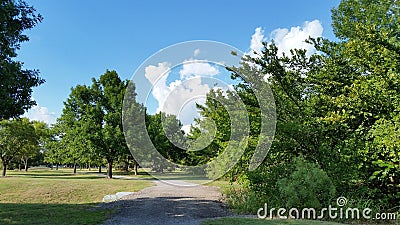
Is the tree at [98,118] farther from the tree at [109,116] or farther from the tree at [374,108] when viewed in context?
the tree at [374,108]

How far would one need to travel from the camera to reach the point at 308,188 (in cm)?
697

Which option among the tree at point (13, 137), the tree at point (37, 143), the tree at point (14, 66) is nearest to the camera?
the tree at point (14, 66)

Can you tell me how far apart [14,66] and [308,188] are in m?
7.35

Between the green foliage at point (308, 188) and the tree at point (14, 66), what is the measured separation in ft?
21.9

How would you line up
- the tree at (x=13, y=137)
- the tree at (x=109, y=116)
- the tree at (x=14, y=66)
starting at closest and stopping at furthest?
the tree at (x=14, y=66), the tree at (x=109, y=116), the tree at (x=13, y=137)

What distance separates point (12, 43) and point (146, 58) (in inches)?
127

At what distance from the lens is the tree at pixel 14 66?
20.3ft

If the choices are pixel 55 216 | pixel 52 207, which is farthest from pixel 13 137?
pixel 55 216

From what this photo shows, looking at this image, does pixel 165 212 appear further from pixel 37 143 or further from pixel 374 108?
pixel 37 143

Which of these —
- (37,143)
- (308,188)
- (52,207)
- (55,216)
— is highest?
(37,143)

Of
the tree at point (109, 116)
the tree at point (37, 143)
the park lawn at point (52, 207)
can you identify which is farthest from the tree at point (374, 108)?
the tree at point (37, 143)

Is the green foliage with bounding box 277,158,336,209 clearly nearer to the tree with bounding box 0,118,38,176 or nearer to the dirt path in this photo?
the dirt path

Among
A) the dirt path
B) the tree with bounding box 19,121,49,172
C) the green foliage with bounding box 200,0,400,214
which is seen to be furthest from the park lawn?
the tree with bounding box 19,121,49,172

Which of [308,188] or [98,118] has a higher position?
[98,118]
